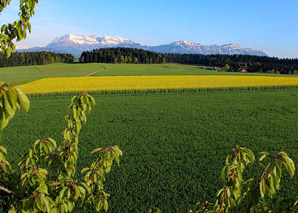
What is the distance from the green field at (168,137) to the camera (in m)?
7.59

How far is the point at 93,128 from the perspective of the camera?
14.4 meters

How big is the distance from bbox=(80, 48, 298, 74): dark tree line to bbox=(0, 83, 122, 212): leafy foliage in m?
79.1

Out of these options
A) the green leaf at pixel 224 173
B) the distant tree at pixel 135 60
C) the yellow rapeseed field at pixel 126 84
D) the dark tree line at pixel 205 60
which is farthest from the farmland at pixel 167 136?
the distant tree at pixel 135 60

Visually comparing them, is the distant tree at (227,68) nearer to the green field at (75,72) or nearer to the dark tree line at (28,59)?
the green field at (75,72)

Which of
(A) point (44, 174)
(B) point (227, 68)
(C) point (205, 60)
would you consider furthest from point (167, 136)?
(C) point (205, 60)

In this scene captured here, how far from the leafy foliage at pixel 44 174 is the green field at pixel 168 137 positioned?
3939 mm

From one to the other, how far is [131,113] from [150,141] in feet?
20.6

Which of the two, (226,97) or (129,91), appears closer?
(226,97)

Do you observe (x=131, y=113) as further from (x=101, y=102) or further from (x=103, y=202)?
(x=103, y=202)

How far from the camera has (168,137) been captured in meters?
12.8

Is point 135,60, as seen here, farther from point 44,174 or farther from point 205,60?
point 44,174

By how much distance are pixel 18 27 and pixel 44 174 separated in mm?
1638

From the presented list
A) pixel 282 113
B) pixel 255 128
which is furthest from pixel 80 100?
pixel 282 113

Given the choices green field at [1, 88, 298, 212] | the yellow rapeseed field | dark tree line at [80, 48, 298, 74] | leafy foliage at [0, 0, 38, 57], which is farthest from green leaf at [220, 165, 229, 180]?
dark tree line at [80, 48, 298, 74]
